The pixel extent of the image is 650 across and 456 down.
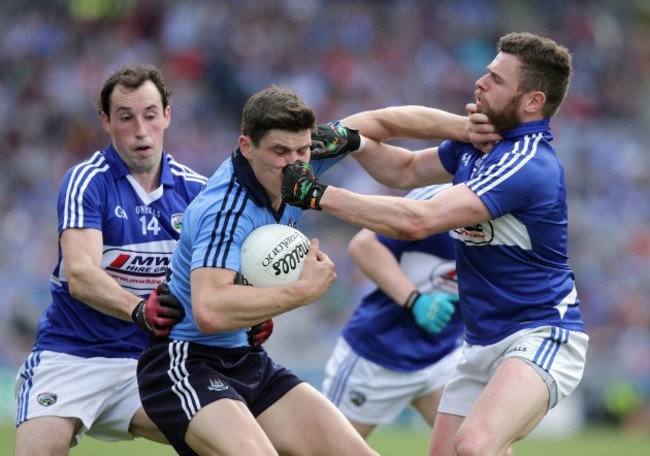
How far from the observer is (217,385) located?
238 inches

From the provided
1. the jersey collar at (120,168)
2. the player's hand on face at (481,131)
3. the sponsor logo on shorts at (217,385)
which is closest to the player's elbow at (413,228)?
the player's hand on face at (481,131)

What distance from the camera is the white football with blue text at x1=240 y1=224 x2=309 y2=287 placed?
597 cm

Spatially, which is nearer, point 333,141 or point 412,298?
point 333,141

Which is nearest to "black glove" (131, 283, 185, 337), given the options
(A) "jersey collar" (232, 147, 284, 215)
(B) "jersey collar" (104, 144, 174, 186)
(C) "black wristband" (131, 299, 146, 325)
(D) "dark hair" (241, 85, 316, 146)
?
(C) "black wristband" (131, 299, 146, 325)

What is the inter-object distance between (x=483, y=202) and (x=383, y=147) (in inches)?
48.0

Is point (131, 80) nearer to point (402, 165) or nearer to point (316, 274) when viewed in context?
point (402, 165)

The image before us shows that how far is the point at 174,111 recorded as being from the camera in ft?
60.0

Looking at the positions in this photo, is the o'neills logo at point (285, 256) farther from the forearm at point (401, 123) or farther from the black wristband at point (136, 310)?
the forearm at point (401, 123)

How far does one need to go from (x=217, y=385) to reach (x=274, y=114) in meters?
1.42

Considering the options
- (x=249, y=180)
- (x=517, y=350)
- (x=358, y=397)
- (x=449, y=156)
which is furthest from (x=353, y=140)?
(x=358, y=397)

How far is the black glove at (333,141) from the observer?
6727 millimetres

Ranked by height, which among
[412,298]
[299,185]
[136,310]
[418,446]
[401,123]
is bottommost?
[418,446]

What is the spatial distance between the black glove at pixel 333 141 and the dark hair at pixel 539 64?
1056mm

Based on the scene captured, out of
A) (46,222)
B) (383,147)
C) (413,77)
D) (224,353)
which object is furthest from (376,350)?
(413,77)
